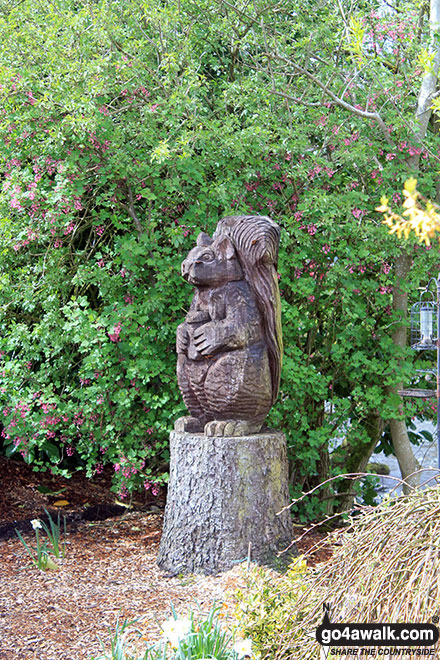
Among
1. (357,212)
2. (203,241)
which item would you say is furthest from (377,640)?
(357,212)

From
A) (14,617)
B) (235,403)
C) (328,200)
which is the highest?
(328,200)

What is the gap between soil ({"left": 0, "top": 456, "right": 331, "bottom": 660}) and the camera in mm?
3270

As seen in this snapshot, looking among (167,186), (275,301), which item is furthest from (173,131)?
(275,301)

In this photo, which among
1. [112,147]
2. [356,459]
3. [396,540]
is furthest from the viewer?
[356,459]

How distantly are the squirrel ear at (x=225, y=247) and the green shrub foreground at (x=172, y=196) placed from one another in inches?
30.7

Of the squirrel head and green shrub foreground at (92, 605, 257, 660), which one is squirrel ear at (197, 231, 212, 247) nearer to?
the squirrel head

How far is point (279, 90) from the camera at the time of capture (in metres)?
5.53

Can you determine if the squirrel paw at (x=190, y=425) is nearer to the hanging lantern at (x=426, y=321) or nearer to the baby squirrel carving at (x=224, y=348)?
the baby squirrel carving at (x=224, y=348)

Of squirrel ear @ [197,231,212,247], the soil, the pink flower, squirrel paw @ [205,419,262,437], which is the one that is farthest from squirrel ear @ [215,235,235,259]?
the soil

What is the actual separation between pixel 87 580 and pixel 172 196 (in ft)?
9.24

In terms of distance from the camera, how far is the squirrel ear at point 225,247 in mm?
4203

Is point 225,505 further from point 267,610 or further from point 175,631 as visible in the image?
point 175,631

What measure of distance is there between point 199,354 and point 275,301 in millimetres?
560

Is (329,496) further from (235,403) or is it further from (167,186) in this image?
(167,186)
